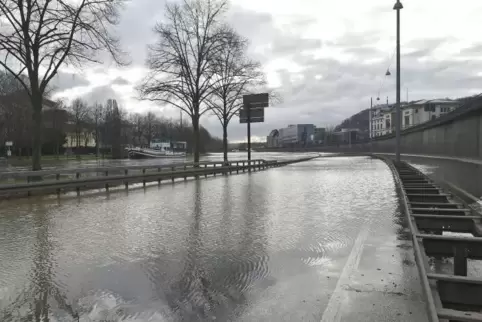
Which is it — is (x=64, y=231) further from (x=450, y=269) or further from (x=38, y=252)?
(x=450, y=269)

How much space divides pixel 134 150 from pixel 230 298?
76707mm

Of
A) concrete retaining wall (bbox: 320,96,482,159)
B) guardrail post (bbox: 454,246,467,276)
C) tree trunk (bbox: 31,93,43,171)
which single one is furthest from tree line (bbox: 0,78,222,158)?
guardrail post (bbox: 454,246,467,276)

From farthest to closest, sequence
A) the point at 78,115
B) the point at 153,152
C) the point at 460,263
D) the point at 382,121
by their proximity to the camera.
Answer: the point at 382,121
the point at 78,115
the point at 153,152
the point at 460,263

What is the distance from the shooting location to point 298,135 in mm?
133750

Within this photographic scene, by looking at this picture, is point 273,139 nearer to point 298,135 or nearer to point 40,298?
Result: point 298,135

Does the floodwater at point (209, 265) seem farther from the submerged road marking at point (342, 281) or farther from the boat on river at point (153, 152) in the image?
the boat on river at point (153, 152)

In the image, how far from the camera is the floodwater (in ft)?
15.1

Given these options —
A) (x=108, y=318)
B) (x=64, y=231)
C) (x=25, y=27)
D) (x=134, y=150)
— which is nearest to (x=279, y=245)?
(x=108, y=318)

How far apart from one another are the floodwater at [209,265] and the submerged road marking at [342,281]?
0.7 inches

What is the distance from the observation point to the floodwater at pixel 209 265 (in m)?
4.62

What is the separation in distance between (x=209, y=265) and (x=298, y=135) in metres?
129

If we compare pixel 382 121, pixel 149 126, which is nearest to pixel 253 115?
pixel 149 126

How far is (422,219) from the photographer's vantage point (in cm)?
817

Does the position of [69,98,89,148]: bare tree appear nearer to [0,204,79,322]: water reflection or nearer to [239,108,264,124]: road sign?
Answer: [239,108,264,124]: road sign
